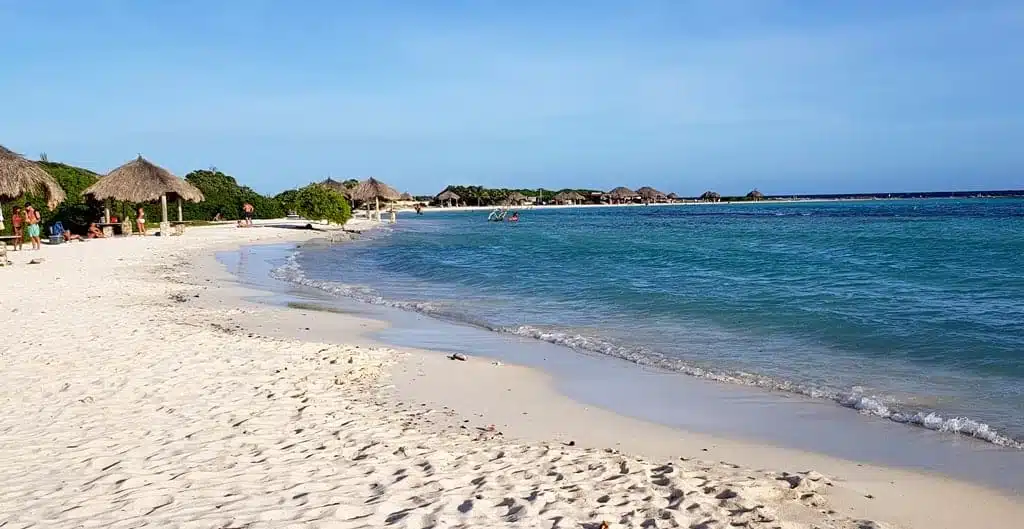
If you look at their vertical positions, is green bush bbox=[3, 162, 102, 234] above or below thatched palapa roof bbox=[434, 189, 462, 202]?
below

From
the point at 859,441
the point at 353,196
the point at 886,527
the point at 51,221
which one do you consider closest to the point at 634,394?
the point at 859,441

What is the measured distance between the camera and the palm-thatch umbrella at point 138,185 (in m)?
28.6

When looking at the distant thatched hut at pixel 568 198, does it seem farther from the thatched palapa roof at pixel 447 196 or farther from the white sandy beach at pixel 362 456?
the white sandy beach at pixel 362 456

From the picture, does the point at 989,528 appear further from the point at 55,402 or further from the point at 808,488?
the point at 55,402

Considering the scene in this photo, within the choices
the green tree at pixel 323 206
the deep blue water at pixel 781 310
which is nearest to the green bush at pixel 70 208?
the deep blue water at pixel 781 310

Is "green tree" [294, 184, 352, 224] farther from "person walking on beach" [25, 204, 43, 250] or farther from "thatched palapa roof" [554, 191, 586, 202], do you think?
"thatched palapa roof" [554, 191, 586, 202]

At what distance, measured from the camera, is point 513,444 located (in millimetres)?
4973

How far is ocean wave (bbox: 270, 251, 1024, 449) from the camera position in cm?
560

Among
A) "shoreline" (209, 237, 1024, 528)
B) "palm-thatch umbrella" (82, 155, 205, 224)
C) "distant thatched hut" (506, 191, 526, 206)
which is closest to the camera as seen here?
"shoreline" (209, 237, 1024, 528)

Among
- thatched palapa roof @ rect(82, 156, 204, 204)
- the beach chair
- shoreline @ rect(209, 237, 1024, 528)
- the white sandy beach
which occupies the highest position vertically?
thatched palapa roof @ rect(82, 156, 204, 204)

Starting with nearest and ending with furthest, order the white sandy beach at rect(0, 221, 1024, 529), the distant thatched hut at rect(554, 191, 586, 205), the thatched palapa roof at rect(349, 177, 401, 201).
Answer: the white sandy beach at rect(0, 221, 1024, 529), the thatched palapa roof at rect(349, 177, 401, 201), the distant thatched hut at rect(554, 191, 586, 205)

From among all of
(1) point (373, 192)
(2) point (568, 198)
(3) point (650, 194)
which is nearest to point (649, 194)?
(3) point (650, 194)

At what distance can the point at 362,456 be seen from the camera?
4.57m

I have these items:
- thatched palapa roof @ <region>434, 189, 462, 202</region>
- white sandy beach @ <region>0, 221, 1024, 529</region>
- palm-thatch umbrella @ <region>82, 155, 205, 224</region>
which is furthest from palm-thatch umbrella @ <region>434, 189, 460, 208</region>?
white sandy beach @ <region>0, 221, 1024, 529</region>
